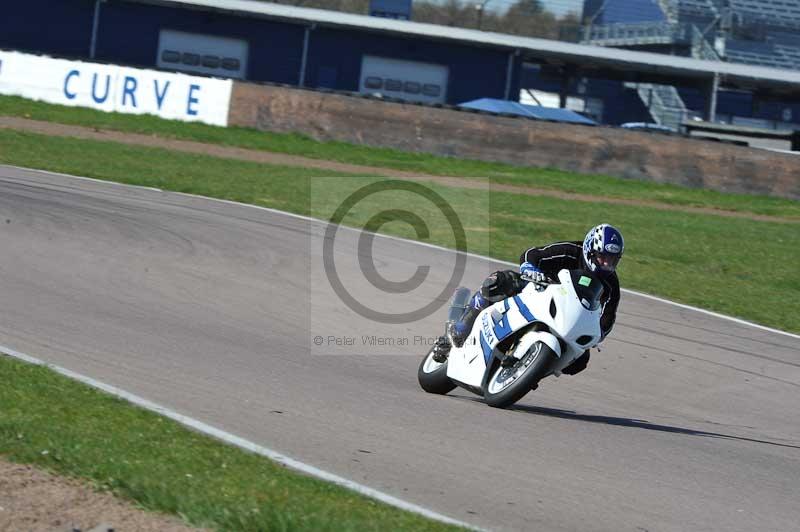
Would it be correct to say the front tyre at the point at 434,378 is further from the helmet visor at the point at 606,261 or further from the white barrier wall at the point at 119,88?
the white barrier wall at the point at 119,88

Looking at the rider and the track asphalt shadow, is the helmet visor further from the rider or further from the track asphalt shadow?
the track asphalt shadow

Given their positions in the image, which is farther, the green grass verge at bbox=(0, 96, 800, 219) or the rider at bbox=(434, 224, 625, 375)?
the green grass verge at bbox=(0, 96, 800, 219)

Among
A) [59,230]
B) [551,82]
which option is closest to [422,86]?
[551,82]

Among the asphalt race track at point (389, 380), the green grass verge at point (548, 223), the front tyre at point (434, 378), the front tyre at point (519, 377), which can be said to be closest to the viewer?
Answer: the asphalt race track at point (389, 380)

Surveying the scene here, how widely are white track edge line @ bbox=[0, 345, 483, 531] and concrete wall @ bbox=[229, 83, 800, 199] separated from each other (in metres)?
18.6

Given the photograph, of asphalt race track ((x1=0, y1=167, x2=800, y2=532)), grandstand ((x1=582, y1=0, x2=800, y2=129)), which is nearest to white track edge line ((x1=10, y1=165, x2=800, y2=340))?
asphalt race track ((x1=0, y1=167, x2=800, y2=532))

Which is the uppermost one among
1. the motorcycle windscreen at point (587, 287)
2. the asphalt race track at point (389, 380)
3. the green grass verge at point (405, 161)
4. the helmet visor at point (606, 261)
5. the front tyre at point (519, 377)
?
the green grass verge at point (405, 161)

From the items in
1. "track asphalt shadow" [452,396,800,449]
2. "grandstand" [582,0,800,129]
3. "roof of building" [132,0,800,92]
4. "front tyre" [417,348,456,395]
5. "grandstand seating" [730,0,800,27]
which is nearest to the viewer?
"track asphalt shadow" [452,396,800,449]

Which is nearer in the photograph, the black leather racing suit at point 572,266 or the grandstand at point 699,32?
the black leather racing suit at point 572,266

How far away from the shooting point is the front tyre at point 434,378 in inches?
344

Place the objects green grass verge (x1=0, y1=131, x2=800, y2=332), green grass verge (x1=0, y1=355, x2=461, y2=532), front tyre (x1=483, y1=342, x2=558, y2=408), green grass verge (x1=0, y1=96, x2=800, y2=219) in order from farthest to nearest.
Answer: green grass verge (x1=0, y1=96, x2=800, y2=219)
green grass verge (x1=0, y1=131, x2=800, y2=332)
front tyre (x1=483, y1=342, x2=558, y2=408)
green grass verge (x1=0, y1=355, x2=461, y2=532)

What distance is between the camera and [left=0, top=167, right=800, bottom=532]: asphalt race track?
6.21m

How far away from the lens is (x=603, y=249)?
7875 mm
